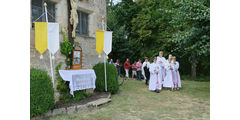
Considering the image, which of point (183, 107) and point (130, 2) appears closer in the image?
point (183, 107)

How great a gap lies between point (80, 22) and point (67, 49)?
183cm

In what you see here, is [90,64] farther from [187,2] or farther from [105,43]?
[187,2]

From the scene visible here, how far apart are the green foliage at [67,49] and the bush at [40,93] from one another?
2.05 meters

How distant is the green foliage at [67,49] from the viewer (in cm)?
691

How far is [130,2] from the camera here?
20969 millimetres

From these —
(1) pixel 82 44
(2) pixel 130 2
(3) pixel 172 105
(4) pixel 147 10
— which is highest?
(2) pixel 130 2

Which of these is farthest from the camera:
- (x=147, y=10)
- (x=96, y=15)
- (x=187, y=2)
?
(x=147, y=10)

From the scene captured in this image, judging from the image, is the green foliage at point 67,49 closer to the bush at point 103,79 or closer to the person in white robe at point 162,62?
the bush at point 103,79

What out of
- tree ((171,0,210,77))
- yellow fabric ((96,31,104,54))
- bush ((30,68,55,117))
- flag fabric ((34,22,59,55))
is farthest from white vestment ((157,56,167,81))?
bush ((30,68,55,117))

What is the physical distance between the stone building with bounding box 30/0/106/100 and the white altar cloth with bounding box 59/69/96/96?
620 millimetres

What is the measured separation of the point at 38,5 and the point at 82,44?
2.34 metres

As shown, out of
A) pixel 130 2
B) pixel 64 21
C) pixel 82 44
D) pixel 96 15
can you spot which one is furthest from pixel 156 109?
pixel 130 2

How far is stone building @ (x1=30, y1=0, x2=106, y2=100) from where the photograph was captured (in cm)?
619

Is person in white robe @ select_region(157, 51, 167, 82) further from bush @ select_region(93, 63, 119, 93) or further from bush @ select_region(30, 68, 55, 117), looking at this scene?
bush @ select_region(30, 68, 55, 117)
